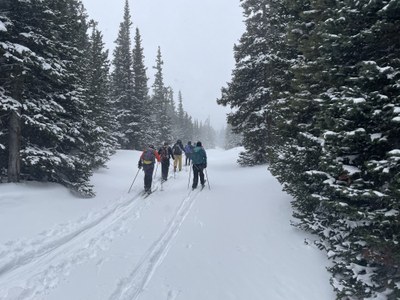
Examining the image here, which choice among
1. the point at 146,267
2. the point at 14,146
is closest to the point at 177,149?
the point at 14,146

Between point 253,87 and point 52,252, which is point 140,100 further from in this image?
point 52,252

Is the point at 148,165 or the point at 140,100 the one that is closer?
the point at 148,165

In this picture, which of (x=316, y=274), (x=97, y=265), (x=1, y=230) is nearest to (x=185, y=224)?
(x=97, y=265)

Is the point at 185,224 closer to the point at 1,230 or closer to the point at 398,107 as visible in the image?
the point at 1,230

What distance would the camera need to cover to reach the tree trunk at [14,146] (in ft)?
36.2

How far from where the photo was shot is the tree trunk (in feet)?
36.2

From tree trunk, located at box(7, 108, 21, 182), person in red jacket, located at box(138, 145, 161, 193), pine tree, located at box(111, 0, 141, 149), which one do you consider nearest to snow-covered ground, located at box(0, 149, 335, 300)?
tree trunk, located at box(7, 108, 21, 182)

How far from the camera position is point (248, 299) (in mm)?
5656

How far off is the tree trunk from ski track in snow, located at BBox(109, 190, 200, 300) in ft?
19.0

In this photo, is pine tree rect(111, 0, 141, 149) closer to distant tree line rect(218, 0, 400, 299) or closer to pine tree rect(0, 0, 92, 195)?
pine tree rect(0, 0, 92, 195)

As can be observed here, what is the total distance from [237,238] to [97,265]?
3523 millimetres

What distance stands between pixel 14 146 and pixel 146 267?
7.20 meters

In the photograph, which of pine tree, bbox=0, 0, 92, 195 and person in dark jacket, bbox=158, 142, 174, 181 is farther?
person in dark jacket, bbox=158, 142, 174, 181

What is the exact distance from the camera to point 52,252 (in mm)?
7559
